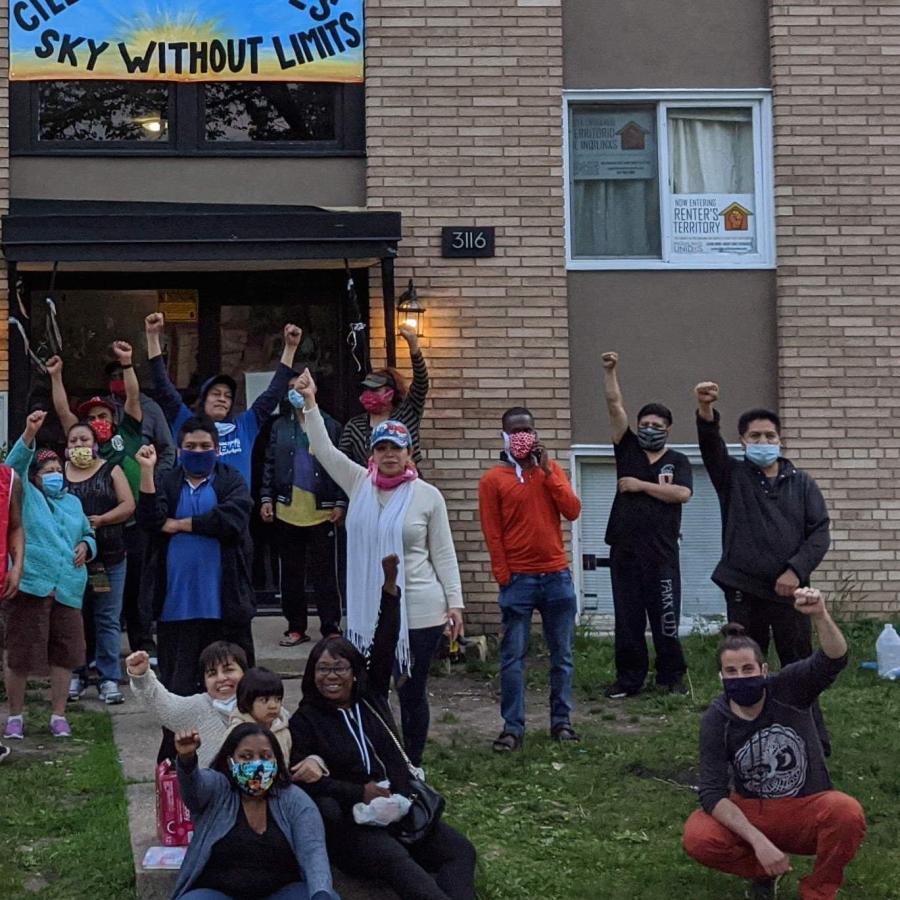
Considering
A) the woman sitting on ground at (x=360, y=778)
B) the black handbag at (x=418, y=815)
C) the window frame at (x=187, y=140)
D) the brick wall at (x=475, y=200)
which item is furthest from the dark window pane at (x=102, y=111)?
the black handbag at (x=418, y=815)

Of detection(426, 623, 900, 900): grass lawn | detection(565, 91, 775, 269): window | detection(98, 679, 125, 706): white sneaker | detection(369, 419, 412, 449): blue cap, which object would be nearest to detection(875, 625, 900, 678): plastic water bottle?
detection(426, 623, 900, 900): grass lawn

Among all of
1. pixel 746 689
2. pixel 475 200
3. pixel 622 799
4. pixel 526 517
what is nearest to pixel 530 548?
pixel 526 517

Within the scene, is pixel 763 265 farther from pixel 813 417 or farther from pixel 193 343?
pixel 193 343

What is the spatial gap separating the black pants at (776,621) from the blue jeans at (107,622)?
375cm

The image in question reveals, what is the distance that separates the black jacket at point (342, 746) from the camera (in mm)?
6445

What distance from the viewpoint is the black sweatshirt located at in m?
6.50

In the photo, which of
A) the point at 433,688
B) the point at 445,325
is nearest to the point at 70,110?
the point at 445,325

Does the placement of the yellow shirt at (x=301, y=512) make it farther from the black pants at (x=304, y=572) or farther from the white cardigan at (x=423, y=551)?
the white cardigan at (x=423, y=551)

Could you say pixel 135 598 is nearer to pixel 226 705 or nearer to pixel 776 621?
pixel 226 705

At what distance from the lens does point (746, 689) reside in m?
6.50

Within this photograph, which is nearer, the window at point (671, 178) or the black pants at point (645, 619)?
the black pants at point (645, 619)

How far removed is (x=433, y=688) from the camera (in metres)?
10.4

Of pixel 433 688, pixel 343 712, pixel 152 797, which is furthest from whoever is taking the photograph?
pixel 433 688

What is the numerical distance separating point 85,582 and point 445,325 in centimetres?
383
